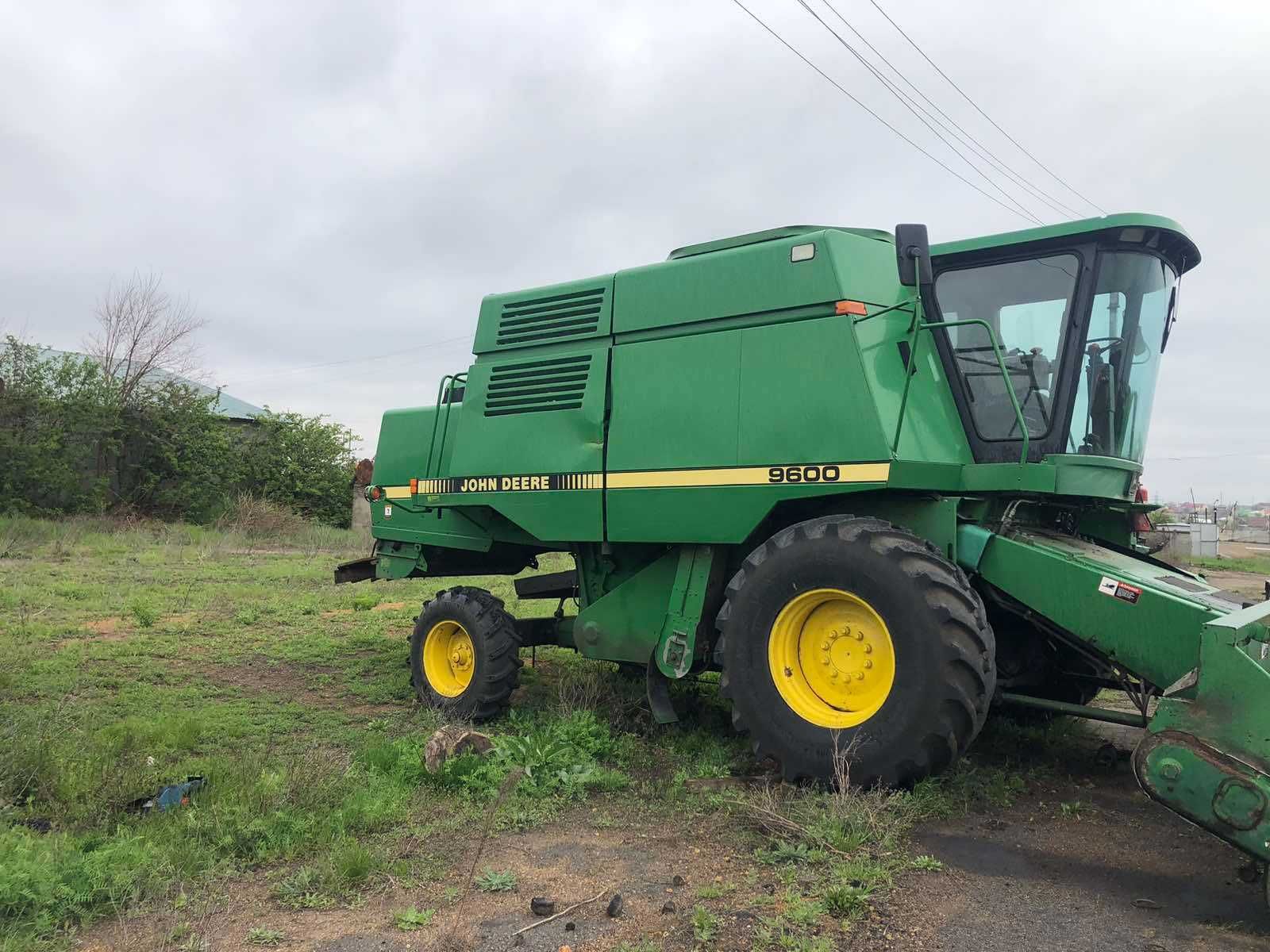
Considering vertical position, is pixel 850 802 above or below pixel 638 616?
below

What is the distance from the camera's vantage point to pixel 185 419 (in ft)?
77.4

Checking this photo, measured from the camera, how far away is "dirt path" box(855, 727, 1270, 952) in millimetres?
3348

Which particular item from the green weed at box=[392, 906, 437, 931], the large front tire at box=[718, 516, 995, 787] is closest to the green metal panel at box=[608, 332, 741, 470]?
the large front tire at box=[718, 516, 995, 787]

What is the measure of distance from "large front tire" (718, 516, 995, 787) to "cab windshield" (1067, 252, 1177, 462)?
1500 millimetres

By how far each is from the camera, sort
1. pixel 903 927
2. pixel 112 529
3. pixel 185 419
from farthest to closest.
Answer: pixel 185 419 < pixel 112 529 < pixel 903 927

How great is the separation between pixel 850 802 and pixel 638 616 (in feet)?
7.83

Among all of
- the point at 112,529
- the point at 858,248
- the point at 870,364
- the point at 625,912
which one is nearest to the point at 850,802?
the point at 625,912

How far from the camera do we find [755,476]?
562cm

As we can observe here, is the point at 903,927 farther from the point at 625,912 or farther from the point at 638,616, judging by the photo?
the point at 638,616

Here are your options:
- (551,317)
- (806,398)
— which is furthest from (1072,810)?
(551,317)

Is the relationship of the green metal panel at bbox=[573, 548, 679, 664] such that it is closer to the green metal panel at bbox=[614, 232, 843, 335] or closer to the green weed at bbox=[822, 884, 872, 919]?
the green metal panel at bbox=[614, 232, 843, 335]

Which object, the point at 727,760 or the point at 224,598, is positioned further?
the point at 224,598

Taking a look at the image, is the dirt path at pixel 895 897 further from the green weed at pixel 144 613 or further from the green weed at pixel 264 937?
the green weed at pixel 144 613

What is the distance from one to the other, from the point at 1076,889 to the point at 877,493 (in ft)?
7.45
